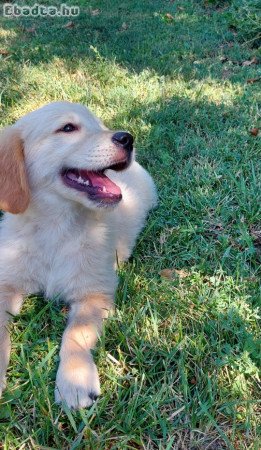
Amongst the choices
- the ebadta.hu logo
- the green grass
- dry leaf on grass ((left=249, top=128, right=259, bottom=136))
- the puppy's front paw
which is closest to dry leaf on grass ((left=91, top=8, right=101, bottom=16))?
the ebadta.hu logo

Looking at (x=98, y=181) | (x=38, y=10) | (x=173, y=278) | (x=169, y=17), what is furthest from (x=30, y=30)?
(x=173, y=278)

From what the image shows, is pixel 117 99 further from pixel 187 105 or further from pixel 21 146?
pixel 21 146

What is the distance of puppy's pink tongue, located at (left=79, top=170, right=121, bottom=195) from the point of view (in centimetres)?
229

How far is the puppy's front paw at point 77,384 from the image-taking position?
1.72 m

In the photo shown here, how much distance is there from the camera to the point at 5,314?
2.09 m

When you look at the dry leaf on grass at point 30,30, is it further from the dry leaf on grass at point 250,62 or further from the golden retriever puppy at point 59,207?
the golden retriever puppy at point 59,207

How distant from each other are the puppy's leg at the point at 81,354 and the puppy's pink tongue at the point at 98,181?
1.65 feet

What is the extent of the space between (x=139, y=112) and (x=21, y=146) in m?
1.94

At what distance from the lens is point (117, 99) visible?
4.18 metres

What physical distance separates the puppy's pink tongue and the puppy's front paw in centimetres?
83

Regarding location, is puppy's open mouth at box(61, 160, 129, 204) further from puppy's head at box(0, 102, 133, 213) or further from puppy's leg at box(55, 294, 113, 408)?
puppy's leg at box(55, 294, 113, 408)

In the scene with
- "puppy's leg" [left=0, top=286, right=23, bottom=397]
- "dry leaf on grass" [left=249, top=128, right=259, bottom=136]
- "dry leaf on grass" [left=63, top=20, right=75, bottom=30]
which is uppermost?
"dry leaf on grass" [left=249, top=128, right=259, bottom=136]

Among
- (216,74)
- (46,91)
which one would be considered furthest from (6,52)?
(216,74)

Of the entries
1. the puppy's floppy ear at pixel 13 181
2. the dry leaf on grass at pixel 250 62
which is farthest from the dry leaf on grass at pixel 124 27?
the puppy's floppy ear at pixel 13 181
